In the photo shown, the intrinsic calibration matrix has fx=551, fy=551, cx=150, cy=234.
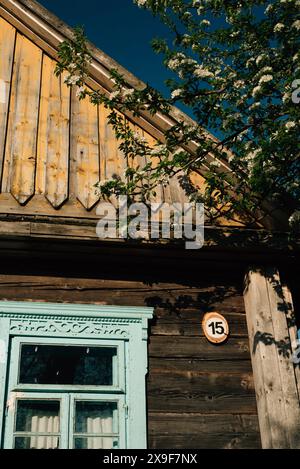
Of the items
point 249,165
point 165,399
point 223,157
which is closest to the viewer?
point 165,399

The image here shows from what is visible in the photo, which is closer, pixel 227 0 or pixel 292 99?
pixel 292 99

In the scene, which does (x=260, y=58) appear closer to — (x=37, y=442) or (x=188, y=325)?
(x=188, y=325)

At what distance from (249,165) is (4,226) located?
237 centimetres

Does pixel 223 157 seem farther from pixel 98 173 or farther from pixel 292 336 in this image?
pixel 292 336

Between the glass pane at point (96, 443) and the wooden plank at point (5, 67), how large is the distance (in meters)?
2.75

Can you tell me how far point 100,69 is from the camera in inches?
252

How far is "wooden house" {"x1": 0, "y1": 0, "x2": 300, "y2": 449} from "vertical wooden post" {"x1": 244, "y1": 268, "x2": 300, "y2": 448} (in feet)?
0.04

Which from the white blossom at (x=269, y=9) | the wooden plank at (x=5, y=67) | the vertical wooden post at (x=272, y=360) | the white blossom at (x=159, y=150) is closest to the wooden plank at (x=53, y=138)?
the wooden plank at (x=5, y=67)

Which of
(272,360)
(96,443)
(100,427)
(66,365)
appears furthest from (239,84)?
(96,443)

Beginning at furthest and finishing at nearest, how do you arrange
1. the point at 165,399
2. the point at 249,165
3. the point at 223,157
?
the point at 223,157 → the point at 249,165 → the point at 165,399

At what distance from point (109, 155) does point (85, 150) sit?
0.27m

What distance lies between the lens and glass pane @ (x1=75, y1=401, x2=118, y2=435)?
4688 millimetres
